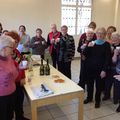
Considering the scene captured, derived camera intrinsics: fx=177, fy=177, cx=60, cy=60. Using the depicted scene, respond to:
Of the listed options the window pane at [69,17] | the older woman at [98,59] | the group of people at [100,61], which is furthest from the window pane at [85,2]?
the older woman at [98,59]

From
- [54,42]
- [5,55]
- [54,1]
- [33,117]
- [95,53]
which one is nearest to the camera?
[5,55]

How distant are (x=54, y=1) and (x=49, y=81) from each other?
406cm

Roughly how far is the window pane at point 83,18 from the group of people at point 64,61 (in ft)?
8.73

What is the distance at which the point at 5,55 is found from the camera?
181cm

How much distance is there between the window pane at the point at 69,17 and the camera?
6215 millimetres

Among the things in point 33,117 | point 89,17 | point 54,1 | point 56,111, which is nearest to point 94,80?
point 56,111

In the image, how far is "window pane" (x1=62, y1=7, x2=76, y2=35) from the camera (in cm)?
621

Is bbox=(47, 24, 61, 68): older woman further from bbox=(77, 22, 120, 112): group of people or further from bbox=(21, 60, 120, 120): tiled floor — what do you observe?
Result: bbox=(21, 60, 120, 120): tiled floor

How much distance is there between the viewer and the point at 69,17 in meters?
6.35

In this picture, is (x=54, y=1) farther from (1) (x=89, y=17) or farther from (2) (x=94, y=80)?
(2) (x=94, y=80)

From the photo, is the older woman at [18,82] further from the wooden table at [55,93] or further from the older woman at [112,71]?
the older woman at [112,71]

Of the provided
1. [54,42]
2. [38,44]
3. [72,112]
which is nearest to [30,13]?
[38,44]

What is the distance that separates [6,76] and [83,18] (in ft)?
17.3

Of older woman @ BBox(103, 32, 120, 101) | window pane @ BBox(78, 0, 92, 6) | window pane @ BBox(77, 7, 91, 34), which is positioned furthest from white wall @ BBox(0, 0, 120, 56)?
older woman @ BBox(103, 32, 120, 101)
